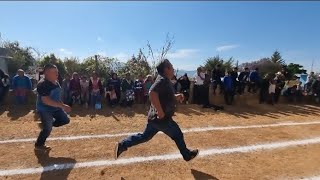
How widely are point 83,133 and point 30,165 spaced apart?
7.60 feet

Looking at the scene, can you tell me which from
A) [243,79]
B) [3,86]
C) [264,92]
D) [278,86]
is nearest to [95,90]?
[3,86]

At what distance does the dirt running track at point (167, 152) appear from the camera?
17.1ft

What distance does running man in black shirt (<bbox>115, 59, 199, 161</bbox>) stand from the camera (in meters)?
5.19

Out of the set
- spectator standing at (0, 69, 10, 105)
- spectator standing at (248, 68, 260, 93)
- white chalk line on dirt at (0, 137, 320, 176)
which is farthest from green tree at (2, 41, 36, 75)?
white chalk line on dirt at (0, 137, 320, 176)

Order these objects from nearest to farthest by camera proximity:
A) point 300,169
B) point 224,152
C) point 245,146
→ point 300,169 → point 224,152 → point 245,146

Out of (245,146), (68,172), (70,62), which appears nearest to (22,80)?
(68,172)

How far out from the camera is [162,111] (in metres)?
5.18

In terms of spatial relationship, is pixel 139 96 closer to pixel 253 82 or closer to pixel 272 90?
pixel 253 82

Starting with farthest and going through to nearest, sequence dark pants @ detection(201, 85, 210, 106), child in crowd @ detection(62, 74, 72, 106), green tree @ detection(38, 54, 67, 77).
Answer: green tree @ detection(38, 54, 67, 77) < dark pants @ detection(201, 85, 210, 106) < child in crowd @ detection(62, 74, 72, 106)

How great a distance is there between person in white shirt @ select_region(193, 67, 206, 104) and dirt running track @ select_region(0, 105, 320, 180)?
3295 millimetres

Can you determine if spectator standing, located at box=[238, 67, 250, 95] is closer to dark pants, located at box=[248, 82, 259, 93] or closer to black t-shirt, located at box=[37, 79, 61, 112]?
dark pants, located at box=[248, 82, 259, 93]

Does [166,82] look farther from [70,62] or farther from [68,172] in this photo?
[70,62]

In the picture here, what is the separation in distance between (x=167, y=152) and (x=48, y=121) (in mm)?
2324

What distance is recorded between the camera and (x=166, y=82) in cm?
525
